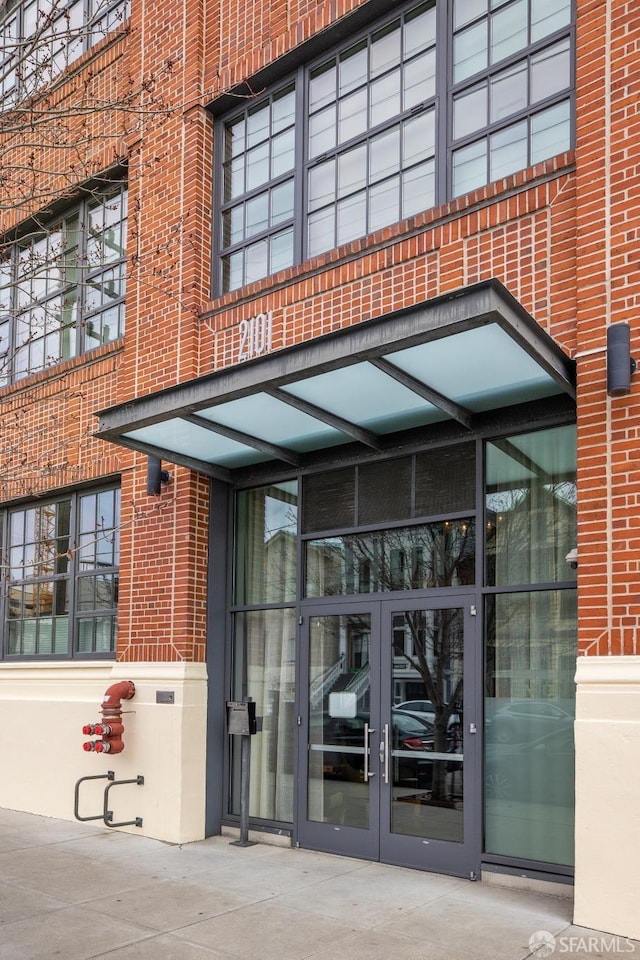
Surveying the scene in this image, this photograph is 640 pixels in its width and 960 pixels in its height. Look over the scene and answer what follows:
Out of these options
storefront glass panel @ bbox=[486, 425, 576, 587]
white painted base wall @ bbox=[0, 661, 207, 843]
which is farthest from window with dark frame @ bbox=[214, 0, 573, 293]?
white painted base wall @ bbox=[0, 661, 207, 843]

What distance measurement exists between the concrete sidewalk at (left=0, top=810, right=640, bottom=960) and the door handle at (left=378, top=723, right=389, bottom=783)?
0.74m

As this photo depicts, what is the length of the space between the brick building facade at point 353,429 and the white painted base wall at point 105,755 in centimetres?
4

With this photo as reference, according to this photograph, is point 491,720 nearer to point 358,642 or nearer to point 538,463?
point 358,642

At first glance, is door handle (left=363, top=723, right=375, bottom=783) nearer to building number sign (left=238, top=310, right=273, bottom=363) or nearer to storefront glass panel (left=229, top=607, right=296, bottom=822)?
storefront glass panel (left=229, top=607, right=296, bottom=822)

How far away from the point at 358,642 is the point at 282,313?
10.6 feet

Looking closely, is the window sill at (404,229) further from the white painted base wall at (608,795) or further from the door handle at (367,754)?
the door handle at (367,754)

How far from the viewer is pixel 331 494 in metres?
8.57

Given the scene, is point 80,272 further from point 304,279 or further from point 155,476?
point 304,279

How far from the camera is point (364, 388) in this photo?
694 cm

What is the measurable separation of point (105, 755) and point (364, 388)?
5141mm

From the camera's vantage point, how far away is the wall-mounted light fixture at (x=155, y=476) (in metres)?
9.42

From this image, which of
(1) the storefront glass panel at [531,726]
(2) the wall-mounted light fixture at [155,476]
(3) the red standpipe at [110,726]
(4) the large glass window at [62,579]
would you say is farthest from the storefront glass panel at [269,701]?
(1) the storefront glass panel at [531,726]

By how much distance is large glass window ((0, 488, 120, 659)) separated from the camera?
34.6 feet

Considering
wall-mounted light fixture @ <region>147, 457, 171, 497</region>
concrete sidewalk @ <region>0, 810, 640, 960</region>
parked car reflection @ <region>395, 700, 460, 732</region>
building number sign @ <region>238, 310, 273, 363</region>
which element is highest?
building number sign @ <region>238, 310, 273, 363</region>
